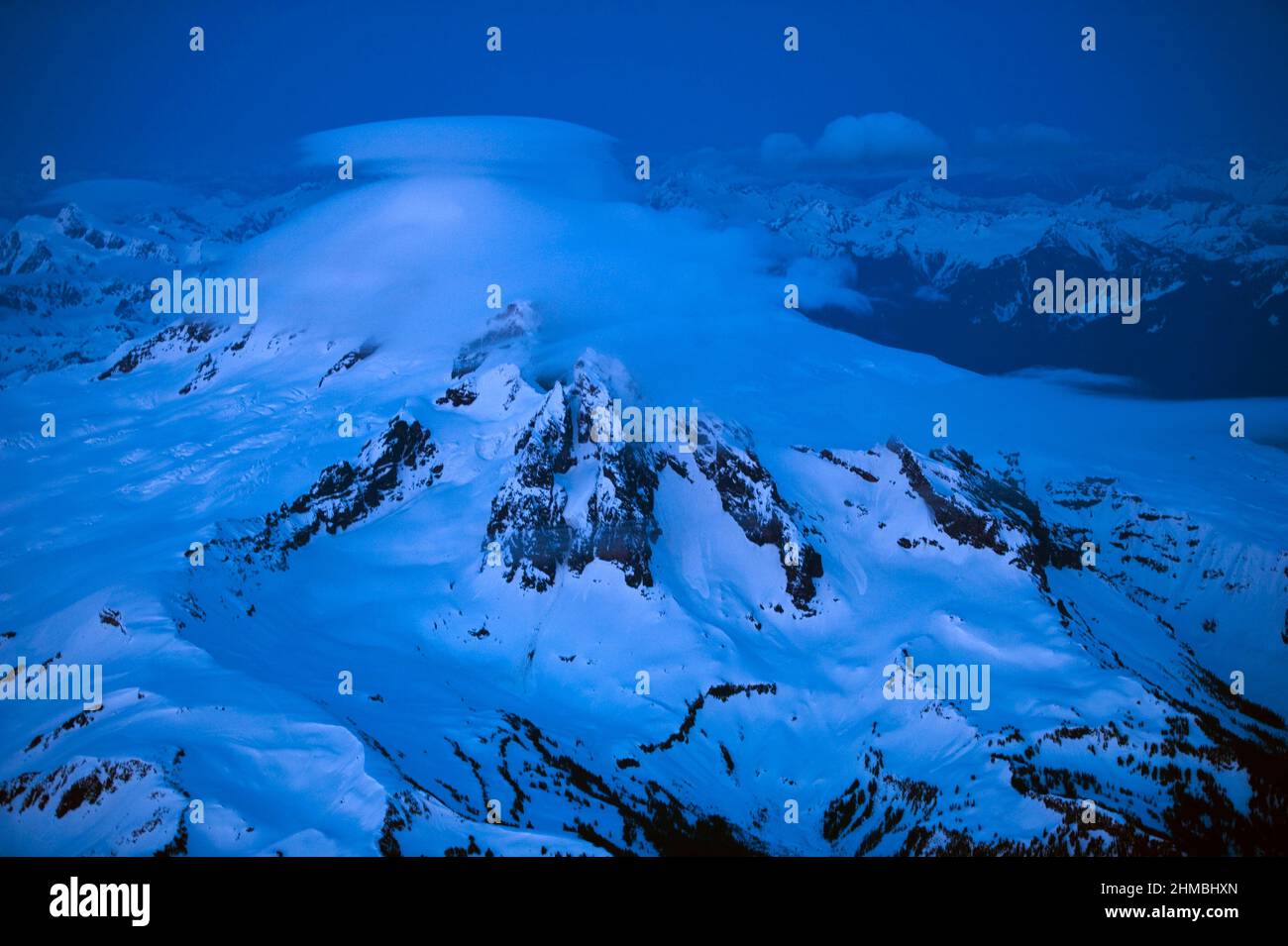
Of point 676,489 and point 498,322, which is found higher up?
point 498,322

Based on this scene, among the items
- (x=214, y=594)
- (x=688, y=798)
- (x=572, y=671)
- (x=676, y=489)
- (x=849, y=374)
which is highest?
(x=849, y=374)

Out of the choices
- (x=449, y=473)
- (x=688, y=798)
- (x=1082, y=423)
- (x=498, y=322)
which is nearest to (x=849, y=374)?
(x=1082, y=423)

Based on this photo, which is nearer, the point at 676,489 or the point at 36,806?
the point at 36,806

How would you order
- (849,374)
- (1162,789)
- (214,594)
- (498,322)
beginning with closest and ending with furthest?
(1162,789) → (214,594) → (498,322) → (849,374)

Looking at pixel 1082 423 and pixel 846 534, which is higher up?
pixel 1082 423

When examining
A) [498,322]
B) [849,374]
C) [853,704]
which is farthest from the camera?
[849,374]

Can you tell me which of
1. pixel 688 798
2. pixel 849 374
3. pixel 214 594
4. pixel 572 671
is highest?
pixel 849 374

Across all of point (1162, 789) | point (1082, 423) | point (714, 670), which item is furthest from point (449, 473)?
point (1082, 423)

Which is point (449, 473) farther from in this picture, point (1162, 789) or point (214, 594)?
point (1162, 789)

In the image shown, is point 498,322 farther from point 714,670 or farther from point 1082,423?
point 1082,423
